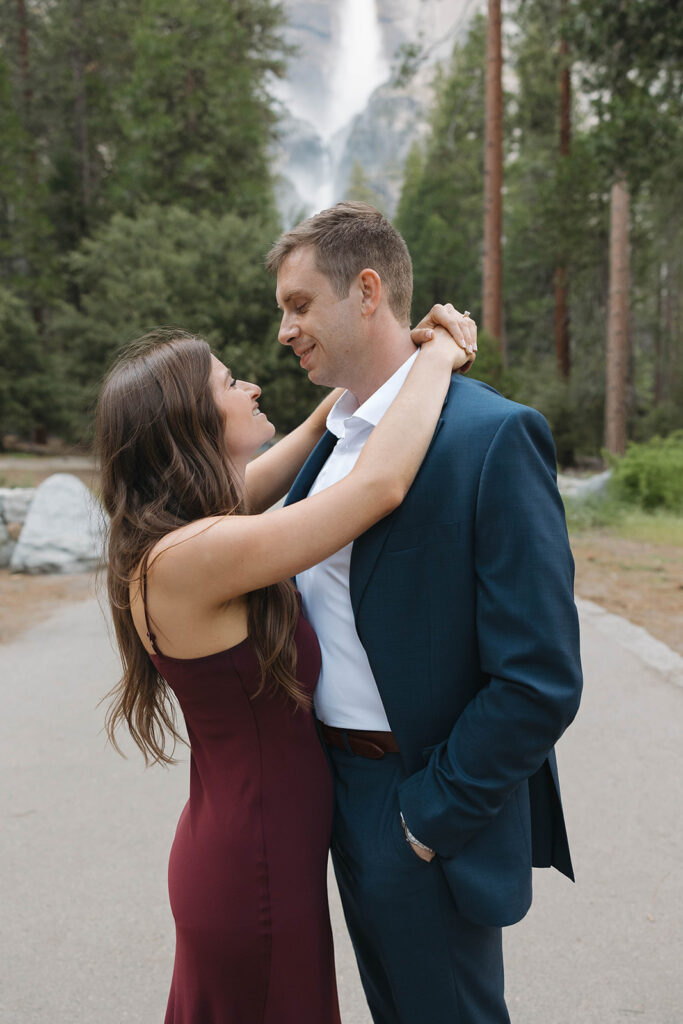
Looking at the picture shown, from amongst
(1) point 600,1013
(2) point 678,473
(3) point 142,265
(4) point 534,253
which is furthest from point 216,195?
(1) point 600,1013

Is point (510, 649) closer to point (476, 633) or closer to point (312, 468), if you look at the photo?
point (476, 633)

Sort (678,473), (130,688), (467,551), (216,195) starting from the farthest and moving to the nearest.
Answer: (216,195) → (678,473) → (130,688) → (467,551)

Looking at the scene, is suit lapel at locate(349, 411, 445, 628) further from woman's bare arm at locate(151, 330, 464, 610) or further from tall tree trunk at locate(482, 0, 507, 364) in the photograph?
tall tree trunk at locate(482, 0, 507, 364)

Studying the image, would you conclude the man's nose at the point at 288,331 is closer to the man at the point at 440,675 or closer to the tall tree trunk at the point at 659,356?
the man at the point at 440,675

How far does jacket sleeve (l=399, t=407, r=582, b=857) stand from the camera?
1576mm

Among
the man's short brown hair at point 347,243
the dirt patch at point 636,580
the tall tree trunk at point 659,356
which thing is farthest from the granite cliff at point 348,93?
the man's short brown hair at point 347,243

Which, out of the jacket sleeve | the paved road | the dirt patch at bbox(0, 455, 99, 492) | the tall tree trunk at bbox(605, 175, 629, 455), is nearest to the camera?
the jacket sleeve

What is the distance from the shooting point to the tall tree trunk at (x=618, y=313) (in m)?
17.5

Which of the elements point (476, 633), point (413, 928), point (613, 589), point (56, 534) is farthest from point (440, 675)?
point (56, 534)

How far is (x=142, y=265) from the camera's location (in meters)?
21.4

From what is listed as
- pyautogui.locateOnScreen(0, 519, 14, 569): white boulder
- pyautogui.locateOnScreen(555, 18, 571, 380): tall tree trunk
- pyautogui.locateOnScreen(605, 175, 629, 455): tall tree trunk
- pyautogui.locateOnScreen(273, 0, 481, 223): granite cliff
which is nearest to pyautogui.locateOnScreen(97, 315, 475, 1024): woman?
pyautogui.locateOnScreen(0, 519, 14, 569): white boulder

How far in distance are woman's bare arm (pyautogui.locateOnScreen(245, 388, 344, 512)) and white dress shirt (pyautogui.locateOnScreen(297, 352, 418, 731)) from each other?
566 millimetres

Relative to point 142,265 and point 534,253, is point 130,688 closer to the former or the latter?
point 142,265

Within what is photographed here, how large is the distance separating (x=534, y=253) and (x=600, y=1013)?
103 ft
